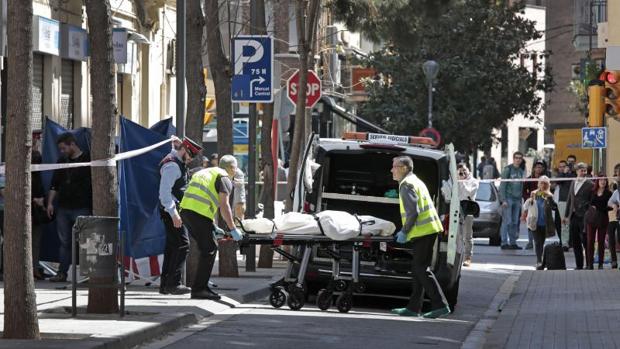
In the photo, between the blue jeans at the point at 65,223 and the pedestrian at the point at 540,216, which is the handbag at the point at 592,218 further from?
the blue jeans at the point at 65,223

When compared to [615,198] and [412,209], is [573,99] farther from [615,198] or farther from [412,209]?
[412,209]

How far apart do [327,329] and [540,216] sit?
12542 mm

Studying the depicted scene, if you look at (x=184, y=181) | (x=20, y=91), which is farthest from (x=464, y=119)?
(x=20, y=91)

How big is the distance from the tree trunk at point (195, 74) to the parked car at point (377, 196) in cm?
151

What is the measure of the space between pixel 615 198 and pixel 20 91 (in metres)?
15.5

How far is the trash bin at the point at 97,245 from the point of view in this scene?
14.1 m

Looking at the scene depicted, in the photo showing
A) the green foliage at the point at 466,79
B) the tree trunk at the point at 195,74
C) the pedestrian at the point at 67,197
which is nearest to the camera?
the tree trunk at the point at 195,74

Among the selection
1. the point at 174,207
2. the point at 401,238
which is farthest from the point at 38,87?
the point at 401,238

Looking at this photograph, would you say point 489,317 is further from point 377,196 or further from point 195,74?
point 195,74

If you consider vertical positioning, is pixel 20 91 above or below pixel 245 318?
above

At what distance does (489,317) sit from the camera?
58.0 feet

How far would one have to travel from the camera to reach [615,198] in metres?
26.0

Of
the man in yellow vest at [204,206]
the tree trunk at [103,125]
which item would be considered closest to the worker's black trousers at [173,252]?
the man in yellow vest at [204,206]

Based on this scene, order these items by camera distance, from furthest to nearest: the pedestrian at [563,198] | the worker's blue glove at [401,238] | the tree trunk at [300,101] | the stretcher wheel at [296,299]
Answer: the pedestrian at [563,198], the tree trunk at [300,101], the stretcher wheel at [296,299], the worker's blue glove at [401,238]
